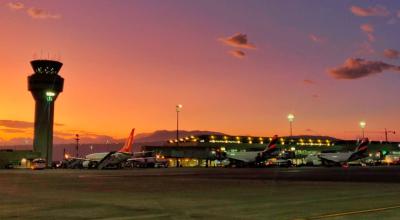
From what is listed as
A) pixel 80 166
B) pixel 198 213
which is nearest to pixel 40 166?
pixel 80 166

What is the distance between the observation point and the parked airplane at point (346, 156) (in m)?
128

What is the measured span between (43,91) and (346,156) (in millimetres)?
105777

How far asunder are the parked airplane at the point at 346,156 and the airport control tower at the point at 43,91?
93.7 meters

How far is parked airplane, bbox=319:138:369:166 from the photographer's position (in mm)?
127875

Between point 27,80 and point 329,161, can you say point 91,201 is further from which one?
point 27,80

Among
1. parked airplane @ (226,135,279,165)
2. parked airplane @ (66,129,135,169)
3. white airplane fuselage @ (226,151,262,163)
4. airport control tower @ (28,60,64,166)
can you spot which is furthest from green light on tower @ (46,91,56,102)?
parked airplane @ (226,135,279,165)

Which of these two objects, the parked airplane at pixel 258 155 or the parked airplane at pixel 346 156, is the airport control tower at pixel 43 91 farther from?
the parked airplane at pixel 346 156

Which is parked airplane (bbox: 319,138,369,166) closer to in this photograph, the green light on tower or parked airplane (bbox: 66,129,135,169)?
parked airplane (bbox: 66,129,135,169)

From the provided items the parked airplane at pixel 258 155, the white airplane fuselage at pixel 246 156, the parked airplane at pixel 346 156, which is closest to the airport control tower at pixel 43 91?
the white airplane fuselage at pixel 246 156

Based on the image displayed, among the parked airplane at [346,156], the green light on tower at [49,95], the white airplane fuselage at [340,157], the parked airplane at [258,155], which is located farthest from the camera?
the green light on tower at [49,95]

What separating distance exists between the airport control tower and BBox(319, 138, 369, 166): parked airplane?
93.7m

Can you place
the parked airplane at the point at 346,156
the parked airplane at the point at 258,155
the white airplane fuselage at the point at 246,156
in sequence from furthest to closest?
the white airplane fuselage at the point at 246,156 → the parked airplane at the point at 346,156 → the parked airplane at the point at 258,155

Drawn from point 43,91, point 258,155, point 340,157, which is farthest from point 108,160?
point 43,91

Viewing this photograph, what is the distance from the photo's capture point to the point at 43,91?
170500 mm
